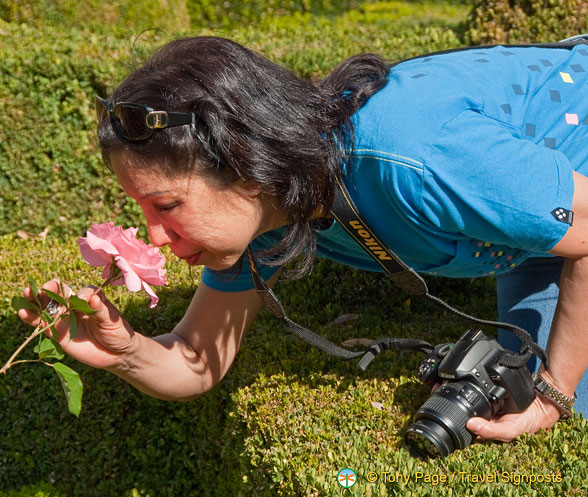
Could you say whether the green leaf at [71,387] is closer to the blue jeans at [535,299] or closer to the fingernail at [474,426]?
the fingernail at [474,426]

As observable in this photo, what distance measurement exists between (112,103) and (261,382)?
1218 mm

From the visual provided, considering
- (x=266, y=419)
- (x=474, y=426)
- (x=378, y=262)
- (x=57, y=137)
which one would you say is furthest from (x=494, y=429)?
(x=57, y=137)

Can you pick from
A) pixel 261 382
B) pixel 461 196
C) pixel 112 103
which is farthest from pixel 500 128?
pixel 261 382

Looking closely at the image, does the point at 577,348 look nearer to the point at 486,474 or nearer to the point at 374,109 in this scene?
the point at 486,474

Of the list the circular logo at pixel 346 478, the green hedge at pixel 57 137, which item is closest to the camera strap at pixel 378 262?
the circular logo at pixel 346 478

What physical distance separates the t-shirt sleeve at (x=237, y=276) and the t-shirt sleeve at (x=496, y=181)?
756mm

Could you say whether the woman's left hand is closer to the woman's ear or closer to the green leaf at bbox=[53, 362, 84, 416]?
Answer: the woman's ear

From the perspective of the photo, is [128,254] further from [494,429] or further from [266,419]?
[494,429]

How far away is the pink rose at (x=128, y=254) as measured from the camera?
1.94 m

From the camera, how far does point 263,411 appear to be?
8.67 feet

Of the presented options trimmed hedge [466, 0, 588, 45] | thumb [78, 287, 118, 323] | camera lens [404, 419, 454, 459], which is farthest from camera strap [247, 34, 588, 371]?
trimmed hedge [466, 0, 588, 45]

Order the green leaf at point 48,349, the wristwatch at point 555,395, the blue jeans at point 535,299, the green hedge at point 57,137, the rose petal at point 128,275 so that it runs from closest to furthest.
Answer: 1. the rose petal at point 128,275
2. the green leaf at point 48,349
3. the wristwatch at point 555,395
4. the blue jeans at point 535,299
5. the green hedge at point 57,137

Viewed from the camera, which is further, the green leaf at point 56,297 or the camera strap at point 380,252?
the camera strap at point 380,252

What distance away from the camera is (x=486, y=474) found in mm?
2209
